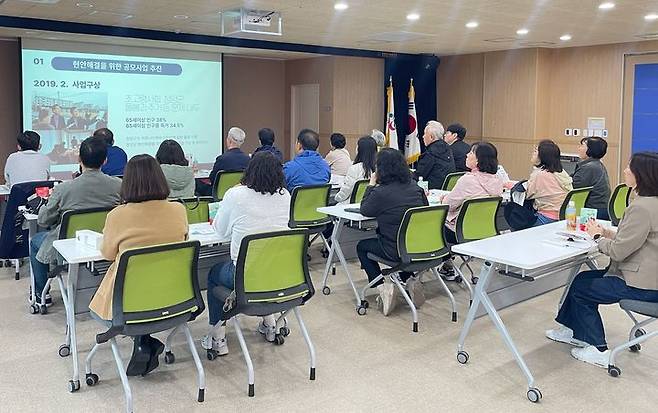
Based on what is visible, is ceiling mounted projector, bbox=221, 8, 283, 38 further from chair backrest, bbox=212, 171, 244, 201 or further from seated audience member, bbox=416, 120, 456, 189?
seated audience member, bbox=416, 120, 456, 189

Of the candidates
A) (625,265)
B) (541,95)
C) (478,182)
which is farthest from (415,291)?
(541,95)

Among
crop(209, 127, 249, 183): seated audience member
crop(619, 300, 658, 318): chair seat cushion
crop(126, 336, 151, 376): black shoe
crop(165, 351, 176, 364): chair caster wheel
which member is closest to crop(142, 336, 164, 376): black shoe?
crop(126, 336, 151, 376): black shoe

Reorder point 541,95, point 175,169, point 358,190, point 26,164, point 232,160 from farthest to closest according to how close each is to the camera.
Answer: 1. point 541,95
2. point 232,160
3. point 26,164
4. point 358,190
5. point 175,169

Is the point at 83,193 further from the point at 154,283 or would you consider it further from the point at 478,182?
the point at 478,182

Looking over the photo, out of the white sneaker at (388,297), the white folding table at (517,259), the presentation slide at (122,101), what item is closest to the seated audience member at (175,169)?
the white sneaker at (388,297)

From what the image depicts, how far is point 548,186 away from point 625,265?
1.93 metres

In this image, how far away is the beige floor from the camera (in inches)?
126

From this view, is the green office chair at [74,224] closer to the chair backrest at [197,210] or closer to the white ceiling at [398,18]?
the chair backrest at [197,210]

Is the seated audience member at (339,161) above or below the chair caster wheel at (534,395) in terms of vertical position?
above

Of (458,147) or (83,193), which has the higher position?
(458,147)

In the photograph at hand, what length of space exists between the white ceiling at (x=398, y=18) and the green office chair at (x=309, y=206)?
2058mm

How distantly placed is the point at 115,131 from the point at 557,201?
21.1 ft

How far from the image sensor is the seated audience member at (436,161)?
21.1 ft

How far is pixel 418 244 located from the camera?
4.29m
